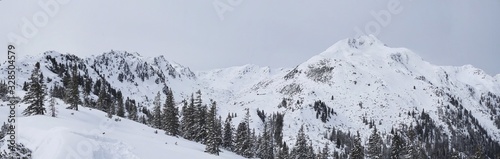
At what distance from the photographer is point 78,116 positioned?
51812 millimetres

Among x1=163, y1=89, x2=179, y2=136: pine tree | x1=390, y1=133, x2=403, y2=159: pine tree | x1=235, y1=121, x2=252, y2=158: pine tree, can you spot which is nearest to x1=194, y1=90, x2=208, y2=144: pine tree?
x1=163, y1=89, x2=179, y2=136: pine tree

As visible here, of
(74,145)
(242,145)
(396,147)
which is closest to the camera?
(74,145)

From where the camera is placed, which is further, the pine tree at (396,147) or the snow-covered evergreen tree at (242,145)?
the snow-covered evergreen tree at (242,145)

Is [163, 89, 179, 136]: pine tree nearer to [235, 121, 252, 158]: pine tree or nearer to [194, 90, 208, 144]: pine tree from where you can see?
[194, 90, 208, 144]: pine tree

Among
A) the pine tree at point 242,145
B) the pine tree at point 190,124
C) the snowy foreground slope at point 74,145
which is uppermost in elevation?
the pine tree at point 190,124

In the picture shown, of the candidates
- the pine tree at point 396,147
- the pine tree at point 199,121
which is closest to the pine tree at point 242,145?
the pine tree at point 199,121

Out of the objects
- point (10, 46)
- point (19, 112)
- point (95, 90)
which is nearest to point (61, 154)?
point (10, 46)

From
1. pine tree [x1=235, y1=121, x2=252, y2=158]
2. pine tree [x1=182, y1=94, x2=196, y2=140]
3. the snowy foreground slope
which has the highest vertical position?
pine tree [x1=182, y1=94, x2=196, y2=140]

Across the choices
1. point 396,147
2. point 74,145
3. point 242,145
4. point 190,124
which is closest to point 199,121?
point 190,124

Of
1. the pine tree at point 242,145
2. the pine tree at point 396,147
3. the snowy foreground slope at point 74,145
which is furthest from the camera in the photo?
the pine tree at point 242,145

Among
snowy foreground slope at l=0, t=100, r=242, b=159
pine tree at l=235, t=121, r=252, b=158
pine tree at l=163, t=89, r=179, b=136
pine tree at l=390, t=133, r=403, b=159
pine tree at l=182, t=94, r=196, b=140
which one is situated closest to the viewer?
snowy foreground slope at l=0, t=100, r=242, b=159

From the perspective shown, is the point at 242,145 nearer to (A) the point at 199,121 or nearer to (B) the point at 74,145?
(A) the point at 199,121

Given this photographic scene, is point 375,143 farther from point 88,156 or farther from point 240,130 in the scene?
point 88,156

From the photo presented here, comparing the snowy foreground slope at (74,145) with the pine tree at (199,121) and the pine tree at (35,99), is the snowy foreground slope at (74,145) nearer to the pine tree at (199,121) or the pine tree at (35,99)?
the pine tree at (35,99)
